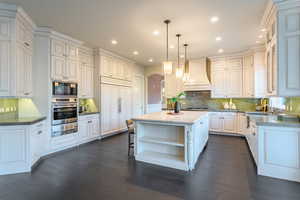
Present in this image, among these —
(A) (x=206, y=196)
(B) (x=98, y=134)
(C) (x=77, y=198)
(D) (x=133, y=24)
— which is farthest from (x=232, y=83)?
(C) (x=77, y=198)

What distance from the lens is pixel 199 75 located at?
6262 millimetres

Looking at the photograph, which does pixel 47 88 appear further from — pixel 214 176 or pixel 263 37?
pixel 263 37

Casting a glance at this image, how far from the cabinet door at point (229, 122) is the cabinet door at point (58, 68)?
17.5 feet

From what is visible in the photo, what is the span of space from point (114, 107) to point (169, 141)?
3.27 m

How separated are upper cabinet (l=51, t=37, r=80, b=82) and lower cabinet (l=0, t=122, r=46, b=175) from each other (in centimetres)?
150

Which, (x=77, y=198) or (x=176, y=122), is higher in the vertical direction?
(x=176, y=122)

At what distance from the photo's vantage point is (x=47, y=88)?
Answer: 12.7 ft

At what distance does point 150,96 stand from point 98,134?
167 inches

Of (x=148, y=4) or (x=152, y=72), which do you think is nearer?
(x=148, y=4)

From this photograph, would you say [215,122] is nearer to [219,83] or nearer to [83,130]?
[219,83]

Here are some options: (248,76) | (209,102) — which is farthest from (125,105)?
(248,76)

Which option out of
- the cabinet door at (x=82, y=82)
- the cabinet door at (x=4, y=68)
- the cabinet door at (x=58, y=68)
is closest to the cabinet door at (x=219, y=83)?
the cabinet door at (x=82, y=82)

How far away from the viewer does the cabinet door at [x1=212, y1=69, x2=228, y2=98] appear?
19.6ft

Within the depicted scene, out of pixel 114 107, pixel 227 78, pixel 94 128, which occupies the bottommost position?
pixel 94 128
